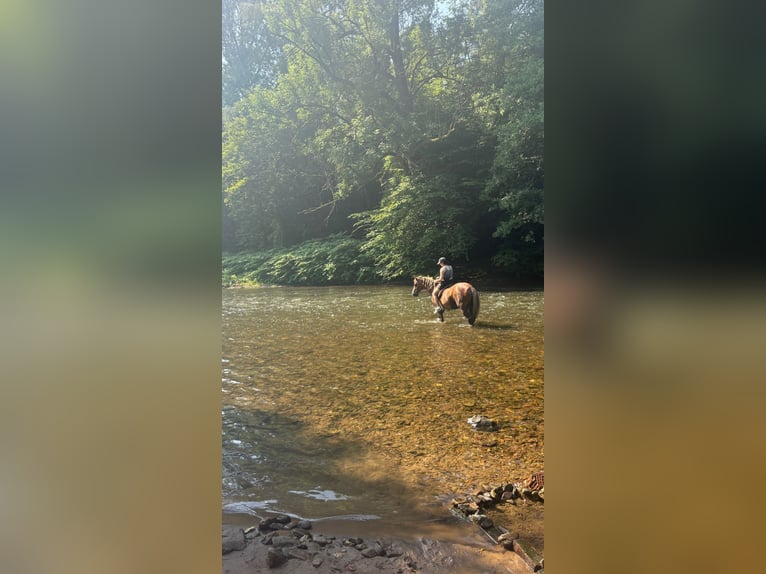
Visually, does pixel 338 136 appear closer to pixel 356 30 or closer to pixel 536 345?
pixel 356 30

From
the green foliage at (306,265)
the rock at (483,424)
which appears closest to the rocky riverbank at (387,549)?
the rock at (483,424)

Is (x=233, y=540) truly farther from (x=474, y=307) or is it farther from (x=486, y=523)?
(x=474, y=307)

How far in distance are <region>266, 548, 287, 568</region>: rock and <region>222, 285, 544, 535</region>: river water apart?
101 cm

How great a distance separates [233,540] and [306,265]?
16.3 ft

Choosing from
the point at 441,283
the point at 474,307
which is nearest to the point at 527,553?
the point at 474,307

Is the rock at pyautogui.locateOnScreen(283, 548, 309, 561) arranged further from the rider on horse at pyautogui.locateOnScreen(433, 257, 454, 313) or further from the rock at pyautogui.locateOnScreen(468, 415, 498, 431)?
the rider on horse at pyautogui.locateOnScreen(433, 257, 454, 313)

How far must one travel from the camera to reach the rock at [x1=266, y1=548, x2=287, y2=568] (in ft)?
8.20

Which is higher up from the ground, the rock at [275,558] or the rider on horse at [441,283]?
the rider on horse at [441,283]

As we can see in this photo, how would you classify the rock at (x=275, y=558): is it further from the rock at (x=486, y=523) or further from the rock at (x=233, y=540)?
the rock at (x=486, y=523)

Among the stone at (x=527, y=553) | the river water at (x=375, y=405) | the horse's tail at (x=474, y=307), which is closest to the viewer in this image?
the stone at (x=527, y=553)

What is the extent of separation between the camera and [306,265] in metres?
7.42

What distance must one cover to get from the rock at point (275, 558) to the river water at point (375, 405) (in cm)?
101

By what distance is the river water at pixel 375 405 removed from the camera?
13.1 ft
